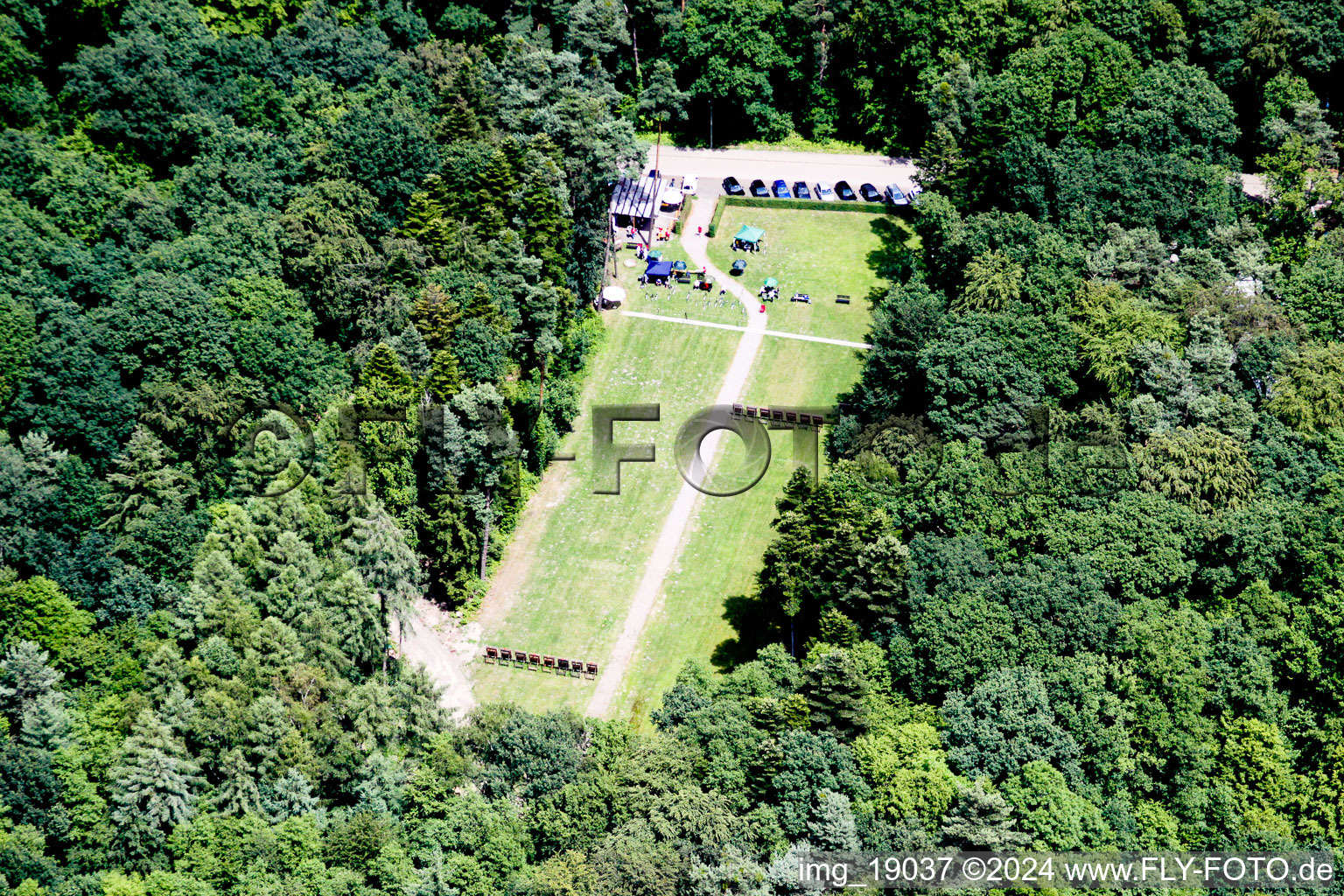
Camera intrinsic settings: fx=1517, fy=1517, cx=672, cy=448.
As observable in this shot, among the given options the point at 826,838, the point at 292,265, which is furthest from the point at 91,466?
the point at 826,838

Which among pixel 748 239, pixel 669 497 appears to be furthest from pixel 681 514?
pixel 748 239

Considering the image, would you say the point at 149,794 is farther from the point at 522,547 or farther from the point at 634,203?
the point at 634,203

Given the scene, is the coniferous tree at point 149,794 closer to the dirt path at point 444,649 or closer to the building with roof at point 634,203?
the dirt path at point 444,649

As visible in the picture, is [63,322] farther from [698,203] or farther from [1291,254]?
[1291,254]

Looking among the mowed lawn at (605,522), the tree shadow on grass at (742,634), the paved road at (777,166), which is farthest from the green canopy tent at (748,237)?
the tree shadow on grass at (742,634)

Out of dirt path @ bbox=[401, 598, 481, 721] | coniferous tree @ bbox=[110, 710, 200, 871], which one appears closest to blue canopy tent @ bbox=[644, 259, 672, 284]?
dirt path @ bbox=[401, 598, 481, 721]

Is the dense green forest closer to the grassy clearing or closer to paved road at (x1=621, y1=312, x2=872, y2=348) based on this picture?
the grassy clearing
